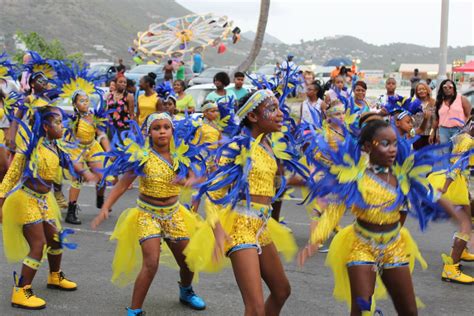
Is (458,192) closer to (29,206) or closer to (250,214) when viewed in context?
(250,214)

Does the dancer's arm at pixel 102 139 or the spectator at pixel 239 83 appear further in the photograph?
the spectator at pixel 239 83

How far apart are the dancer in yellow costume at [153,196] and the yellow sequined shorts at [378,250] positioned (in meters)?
1.60

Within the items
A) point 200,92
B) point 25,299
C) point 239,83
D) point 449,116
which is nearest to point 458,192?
point 25,299

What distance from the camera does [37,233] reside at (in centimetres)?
578

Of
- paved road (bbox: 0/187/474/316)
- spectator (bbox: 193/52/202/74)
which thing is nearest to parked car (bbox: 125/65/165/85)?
spectator (bbox: 193/52/202/74)

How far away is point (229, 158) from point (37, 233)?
1.98m

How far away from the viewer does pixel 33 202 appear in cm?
585

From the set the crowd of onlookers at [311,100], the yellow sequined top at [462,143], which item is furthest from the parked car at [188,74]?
the yellow sequined top at [462,143]

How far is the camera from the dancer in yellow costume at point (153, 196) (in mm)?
5484

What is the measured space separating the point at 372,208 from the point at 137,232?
1998 millimetres

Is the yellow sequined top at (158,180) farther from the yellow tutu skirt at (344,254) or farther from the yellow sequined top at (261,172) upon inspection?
the yellow tutu skirt at (344,254)

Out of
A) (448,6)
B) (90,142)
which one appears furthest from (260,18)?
(90,142)

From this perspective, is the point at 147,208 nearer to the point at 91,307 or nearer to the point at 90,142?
the point at 91,307

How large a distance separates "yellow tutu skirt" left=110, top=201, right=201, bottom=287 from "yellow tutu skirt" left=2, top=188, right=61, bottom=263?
2.24 feet
